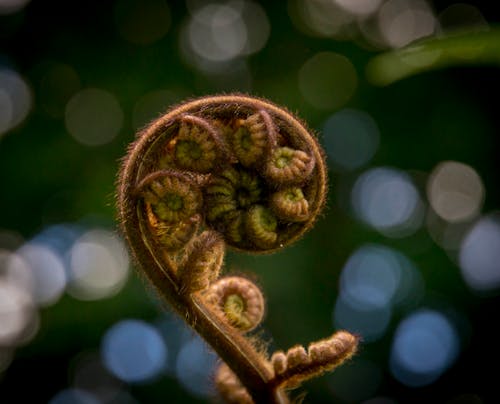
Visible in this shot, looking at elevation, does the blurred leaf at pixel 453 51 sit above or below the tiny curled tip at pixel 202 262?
above

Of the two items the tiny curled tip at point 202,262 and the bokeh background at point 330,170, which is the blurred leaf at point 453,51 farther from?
the bokeh background at point 330,170

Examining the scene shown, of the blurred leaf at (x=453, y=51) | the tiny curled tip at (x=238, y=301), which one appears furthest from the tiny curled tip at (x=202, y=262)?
the blurred leaf at (x=453, y=51)

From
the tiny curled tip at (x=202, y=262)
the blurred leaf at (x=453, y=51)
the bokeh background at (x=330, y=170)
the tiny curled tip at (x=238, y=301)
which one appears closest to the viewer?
the blurred leaf at (x=453, y=51)

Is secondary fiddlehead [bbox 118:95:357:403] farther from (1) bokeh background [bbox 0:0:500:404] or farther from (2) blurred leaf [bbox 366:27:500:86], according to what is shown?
(1) bokeh background [bbox 0:0:500:404]

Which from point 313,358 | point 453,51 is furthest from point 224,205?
point 453,51

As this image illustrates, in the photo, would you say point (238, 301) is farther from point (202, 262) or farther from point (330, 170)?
point (330, 170)

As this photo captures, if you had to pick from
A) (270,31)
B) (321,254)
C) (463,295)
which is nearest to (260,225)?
(321,254)
